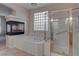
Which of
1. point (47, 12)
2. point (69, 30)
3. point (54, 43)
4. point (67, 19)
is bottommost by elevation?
point (54, 43)

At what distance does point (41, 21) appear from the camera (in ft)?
4.18

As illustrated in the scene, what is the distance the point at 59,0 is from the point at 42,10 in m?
0.30

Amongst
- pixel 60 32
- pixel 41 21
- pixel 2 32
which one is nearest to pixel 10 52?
pixel 2 32

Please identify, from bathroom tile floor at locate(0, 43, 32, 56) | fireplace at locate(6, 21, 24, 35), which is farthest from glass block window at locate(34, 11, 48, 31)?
bathroom tile floor at locate(0, 43, 32, 56)

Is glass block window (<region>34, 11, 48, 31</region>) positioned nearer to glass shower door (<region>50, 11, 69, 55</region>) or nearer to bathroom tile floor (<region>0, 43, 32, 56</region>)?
glass shower door (<region>50, 11, 69, 55</region>)

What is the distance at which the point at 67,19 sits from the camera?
1255mm

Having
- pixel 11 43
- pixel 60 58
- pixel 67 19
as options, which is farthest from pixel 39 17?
pixel 60 58

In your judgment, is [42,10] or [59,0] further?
[42,10]

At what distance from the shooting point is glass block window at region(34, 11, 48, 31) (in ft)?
4.14

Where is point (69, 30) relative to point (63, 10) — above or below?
below

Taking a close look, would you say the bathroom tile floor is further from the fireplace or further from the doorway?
the fireplace

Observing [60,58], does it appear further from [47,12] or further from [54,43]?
[47,12]

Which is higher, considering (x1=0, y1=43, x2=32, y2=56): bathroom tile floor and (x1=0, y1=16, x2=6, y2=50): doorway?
(x1=0, y1=16, x2=6, y2=50): doorway

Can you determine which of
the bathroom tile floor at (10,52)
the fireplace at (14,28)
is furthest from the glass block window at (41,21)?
the bathroom tile floor at (10,52)
